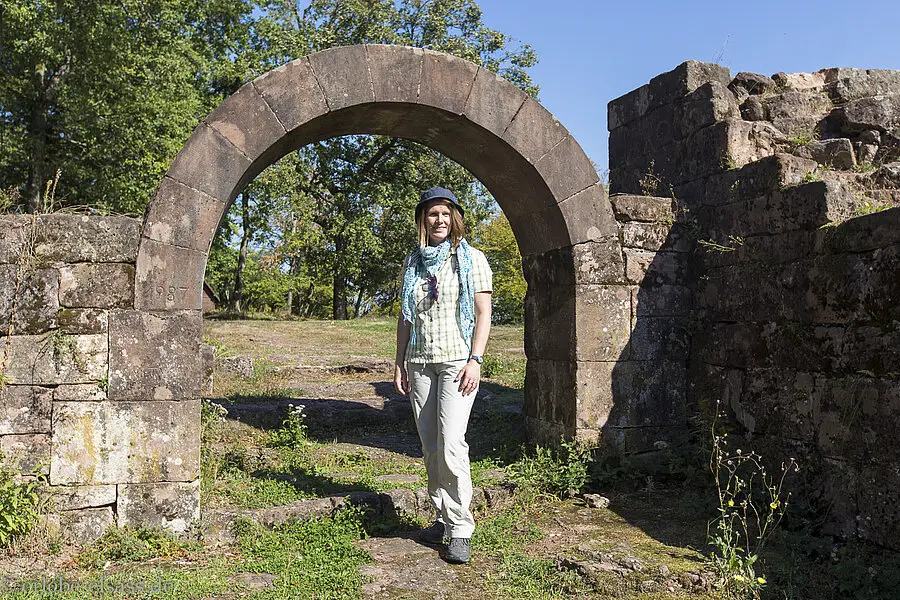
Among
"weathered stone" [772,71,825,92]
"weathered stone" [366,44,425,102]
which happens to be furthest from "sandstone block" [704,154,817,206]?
"weathered stone" [366,44,425,102]

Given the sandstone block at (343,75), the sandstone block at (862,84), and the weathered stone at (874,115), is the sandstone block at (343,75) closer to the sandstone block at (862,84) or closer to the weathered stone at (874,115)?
the weathered stone at (874,115)

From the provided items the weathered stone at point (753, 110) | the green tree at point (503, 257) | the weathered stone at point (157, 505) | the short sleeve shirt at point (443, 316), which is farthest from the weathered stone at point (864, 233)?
the green tree at point (503, 257)

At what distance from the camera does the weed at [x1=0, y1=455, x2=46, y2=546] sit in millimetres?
3926

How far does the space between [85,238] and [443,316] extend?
2.28 m

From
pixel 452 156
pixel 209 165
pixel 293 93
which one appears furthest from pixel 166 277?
pixel 452 156

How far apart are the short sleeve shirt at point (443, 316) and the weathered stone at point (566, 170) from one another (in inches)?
62.7

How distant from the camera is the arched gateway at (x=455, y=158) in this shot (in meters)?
4.42

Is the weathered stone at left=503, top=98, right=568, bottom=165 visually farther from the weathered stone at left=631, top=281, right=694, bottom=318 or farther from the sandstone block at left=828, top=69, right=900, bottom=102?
the sandstone block at left=828, top=69, right=900, bottom=102

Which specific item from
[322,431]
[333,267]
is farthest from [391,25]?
[322,431]

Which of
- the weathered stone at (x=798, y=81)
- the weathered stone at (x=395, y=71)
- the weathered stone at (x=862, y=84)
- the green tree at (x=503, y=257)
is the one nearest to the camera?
the weathered stone at (x=395, y=71)

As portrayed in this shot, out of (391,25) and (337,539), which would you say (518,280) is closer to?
(391,25)

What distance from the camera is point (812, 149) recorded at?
19.3ft

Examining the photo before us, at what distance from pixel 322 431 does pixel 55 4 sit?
1412cm

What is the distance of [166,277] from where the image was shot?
4402 millimetres
